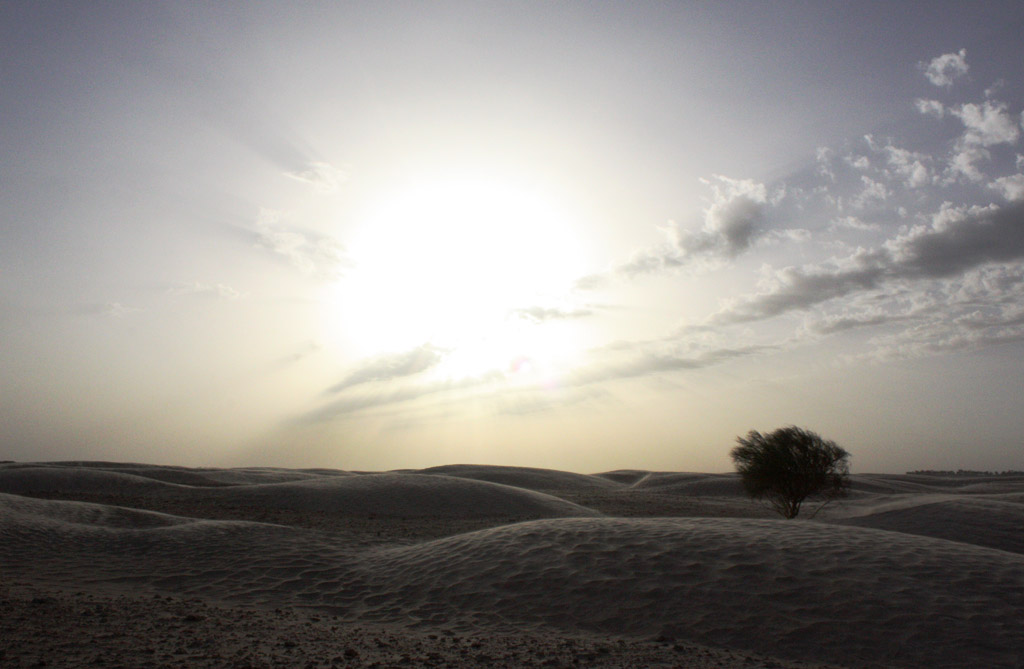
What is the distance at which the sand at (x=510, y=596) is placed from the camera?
8102 millimetres

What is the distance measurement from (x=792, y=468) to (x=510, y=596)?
65.4 feet

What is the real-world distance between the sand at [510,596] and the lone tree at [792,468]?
819 centimetres

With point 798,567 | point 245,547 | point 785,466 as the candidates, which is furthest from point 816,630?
point 785,466

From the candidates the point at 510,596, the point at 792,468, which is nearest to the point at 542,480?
the point at 792,468

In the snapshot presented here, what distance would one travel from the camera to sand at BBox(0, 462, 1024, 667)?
26.6 feet

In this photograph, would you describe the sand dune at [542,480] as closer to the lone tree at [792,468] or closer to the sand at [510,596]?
the lone tree at [792,468]

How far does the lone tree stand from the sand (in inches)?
322

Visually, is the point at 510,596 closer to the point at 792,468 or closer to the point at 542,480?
the point at 792,468

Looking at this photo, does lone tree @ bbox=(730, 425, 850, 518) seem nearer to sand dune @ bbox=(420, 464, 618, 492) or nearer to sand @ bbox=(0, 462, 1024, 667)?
sand @ bbox=(0, 462, 1024, 667)

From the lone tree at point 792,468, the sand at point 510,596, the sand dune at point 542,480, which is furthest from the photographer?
the sand dune at point 542,480

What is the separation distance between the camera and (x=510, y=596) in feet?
35.8

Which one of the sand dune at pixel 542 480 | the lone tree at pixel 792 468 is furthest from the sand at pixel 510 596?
the sand dune at pixel 542 480

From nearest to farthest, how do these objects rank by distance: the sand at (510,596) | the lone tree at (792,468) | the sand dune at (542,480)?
the sand at (510,596), the lone tree at (792,468), the sand dune at (542,480)

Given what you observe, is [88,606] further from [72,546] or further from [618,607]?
[618,607]
